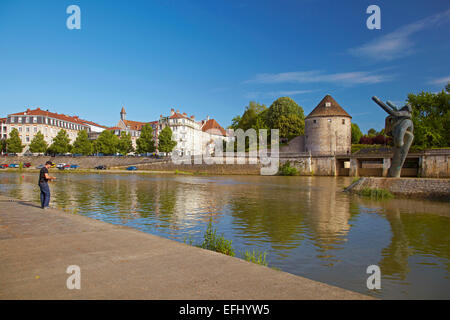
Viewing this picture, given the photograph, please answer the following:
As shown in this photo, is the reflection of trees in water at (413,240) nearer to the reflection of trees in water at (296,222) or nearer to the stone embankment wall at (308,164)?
the reflection of trees in water at (296,222)

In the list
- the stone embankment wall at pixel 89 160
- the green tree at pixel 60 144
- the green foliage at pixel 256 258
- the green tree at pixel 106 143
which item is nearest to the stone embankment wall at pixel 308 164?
the stone embankment wall at pixel 89 160

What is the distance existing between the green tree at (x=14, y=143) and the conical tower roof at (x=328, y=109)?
88528 mm

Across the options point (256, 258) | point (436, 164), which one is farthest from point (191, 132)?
point (256, 258)

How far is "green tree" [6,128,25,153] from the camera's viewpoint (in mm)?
92938

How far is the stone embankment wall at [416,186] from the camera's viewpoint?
21.4m

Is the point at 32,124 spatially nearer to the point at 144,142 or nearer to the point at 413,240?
the point at 144,142

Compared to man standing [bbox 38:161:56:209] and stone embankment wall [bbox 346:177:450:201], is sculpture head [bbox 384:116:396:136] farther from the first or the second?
man standing [bbox 38:161:56:209]

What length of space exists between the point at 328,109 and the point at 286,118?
15.5 metres

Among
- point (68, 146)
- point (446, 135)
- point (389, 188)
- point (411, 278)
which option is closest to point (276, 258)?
point (411, 278)

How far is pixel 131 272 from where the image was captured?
5.06 meters

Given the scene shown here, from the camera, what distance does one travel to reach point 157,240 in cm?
761

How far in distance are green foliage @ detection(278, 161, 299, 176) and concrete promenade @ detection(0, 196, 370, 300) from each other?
54425mm
